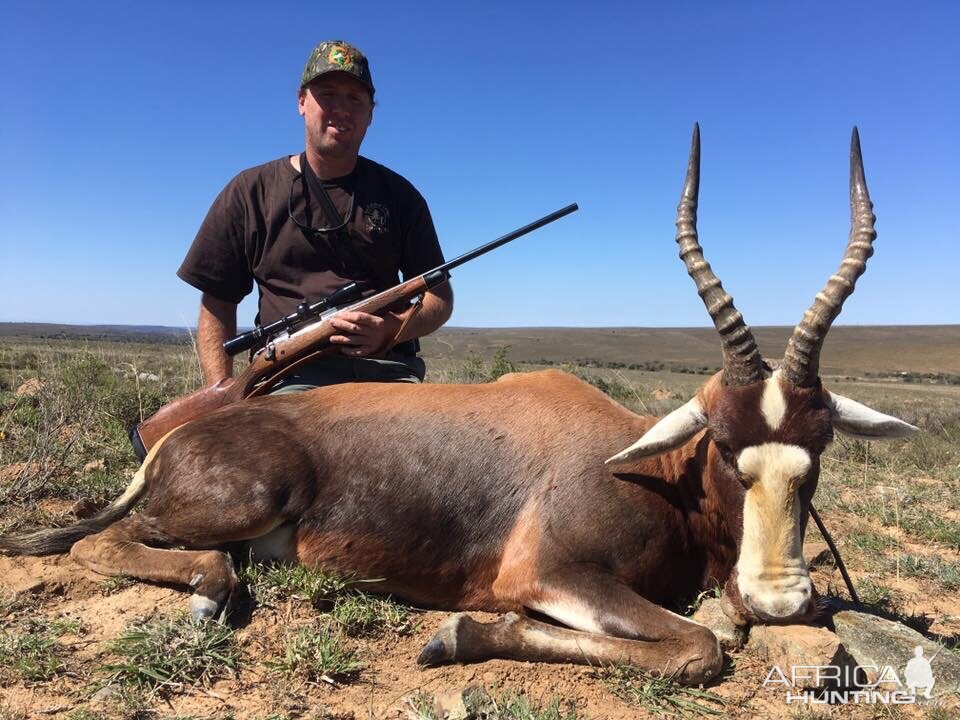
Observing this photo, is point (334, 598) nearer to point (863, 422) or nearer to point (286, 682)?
point (286, 682)

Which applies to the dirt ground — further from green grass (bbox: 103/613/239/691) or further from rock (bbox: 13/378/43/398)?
rock (bbox: 13/378/43/398)

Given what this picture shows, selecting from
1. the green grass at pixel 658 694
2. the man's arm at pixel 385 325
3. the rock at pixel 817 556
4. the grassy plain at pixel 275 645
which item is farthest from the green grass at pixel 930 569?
the man's arm at pixel 385 325

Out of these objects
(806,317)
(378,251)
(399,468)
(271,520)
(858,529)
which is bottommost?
(858,529)

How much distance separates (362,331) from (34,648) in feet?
8.94

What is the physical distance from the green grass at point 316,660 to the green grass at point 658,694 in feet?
3.84

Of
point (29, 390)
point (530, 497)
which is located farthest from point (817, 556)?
point (29, 390)

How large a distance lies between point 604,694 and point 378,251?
3.90m

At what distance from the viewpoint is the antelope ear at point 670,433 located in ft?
11.9

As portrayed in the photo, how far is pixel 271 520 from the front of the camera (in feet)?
12.5

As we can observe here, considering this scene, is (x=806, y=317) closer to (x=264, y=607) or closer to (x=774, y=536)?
(x=774, y=536)

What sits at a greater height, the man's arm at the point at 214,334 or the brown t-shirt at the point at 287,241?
the brown t-shirt at the point at 287,241

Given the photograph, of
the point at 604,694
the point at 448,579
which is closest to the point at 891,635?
the point at 604,694

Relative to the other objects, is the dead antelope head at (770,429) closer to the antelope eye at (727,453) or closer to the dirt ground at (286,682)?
the antelope eye at (727,453)

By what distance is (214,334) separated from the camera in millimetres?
5969
